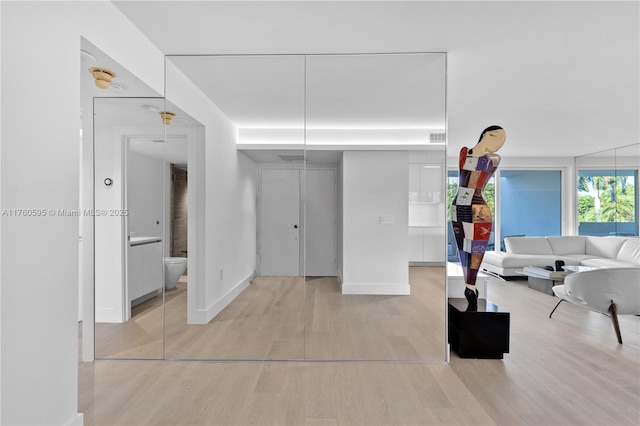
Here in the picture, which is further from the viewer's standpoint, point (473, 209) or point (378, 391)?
point (473, 209)

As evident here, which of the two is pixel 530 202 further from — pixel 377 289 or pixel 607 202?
pixel 377 289

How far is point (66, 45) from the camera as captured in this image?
5.76ft

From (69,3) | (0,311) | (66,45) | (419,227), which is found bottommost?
(0,311)

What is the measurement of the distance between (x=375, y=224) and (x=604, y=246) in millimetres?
5800

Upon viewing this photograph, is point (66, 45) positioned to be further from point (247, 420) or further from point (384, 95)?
point (384, 95)

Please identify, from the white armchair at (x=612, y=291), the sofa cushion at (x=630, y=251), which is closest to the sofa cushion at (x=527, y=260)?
the sofa cushion at (x=630, y=251)

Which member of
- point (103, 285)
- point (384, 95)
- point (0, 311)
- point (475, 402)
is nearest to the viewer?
point (0, 311)

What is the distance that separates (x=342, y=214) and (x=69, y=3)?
212 cm

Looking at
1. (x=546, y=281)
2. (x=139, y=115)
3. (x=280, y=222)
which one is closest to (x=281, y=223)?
(x=280, y=222)

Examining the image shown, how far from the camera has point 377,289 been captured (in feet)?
10.2

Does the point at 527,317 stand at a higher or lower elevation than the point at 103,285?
lower

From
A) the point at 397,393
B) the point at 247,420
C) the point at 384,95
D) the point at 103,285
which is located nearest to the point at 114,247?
the point at 103,285

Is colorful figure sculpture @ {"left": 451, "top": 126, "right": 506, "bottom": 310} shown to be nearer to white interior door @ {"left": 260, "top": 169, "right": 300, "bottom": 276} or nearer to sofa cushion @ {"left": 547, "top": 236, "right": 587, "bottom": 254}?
white interior door @ {"left": 260, "top": 169, "right": 300, "bottom": 276}

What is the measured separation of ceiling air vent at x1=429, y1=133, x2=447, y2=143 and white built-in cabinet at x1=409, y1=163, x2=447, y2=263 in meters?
0.19
